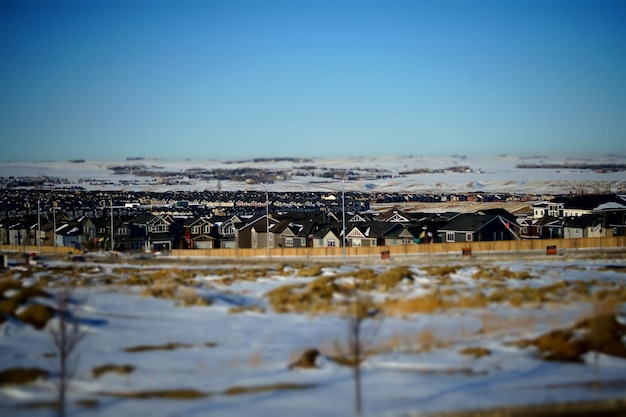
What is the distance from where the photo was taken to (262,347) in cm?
2188

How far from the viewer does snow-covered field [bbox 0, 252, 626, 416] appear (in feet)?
57.3

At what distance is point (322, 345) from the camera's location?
21.7 meters

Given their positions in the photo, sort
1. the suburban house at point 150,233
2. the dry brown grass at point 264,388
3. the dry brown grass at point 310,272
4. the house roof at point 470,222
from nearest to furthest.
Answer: the dry brown grass at point 264,388 → the dry brown grass at point 310,272 → the house roof at point 470,222 → the suburban house at point 150,233

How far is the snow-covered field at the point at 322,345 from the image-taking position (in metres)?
17.5

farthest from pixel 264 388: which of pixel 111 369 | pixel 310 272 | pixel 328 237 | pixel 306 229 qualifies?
pixel 306 229

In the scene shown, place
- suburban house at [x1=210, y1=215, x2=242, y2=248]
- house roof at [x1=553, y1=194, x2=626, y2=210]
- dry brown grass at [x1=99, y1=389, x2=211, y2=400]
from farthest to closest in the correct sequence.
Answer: house roof at [x1=553, y1=194, x2=626, y2=210] → suburban house at [x1=210, y1=215, x2=242, y2=248] → dry brown grass at [x1=99, y1=389, x2=211, y2=400]

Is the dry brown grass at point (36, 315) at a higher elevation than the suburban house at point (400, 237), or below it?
higher

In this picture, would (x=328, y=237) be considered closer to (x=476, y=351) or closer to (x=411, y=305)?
(x=411, y=305)

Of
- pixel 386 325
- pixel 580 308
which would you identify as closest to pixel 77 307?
pixel 386 325

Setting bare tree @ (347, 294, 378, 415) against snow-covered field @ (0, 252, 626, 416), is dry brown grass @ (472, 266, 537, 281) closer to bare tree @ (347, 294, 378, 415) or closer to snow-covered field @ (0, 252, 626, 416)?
snow-covered field @ (0, 252, 626, 416)

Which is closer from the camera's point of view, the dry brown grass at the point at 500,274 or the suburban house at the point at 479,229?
the dry brown grass at the point at 500,274

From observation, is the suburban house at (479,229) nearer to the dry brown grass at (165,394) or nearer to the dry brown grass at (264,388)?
the dry brown grass at (264,388)

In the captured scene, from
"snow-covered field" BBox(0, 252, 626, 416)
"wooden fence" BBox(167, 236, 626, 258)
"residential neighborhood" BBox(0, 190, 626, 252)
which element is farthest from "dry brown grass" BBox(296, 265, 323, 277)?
A: "residential neighborhood" BBox(0, 190, 626, 252)

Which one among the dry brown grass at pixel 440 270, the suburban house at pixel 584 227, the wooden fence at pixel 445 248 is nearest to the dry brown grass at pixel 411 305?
the dry brown grass at pixel 440 270
